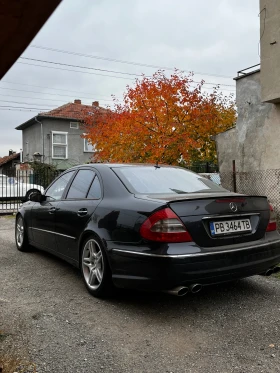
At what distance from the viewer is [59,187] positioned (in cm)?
521

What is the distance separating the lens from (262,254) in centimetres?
358

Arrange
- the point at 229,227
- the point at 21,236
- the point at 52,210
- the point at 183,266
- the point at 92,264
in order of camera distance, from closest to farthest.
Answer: the point at 183,266 → the point at 229,227 → the point at 92,264 → the point at 52,210 → the point at 21,236

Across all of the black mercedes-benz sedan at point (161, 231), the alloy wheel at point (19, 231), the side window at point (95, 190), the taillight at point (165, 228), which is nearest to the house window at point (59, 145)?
the alloy wheel at point (19, 231)

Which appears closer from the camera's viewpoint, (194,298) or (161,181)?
(194,298)

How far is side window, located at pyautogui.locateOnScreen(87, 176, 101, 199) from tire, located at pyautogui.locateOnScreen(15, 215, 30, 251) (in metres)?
2.26

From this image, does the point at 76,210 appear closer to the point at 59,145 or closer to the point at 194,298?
the point at 194,298

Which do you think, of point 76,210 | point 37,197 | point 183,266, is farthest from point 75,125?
point 183,266

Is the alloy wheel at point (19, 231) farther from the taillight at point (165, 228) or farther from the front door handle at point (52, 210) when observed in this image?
the taillight at point (165, 228)

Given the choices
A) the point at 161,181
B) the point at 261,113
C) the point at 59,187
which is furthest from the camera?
the point at 261,113

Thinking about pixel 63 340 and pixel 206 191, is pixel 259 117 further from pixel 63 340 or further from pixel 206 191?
pixel 63 340

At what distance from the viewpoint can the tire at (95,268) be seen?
367 cm

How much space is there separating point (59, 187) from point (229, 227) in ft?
8.92

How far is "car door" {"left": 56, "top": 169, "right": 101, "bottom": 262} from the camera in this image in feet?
13.5

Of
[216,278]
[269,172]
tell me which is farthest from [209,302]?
[269,172]
